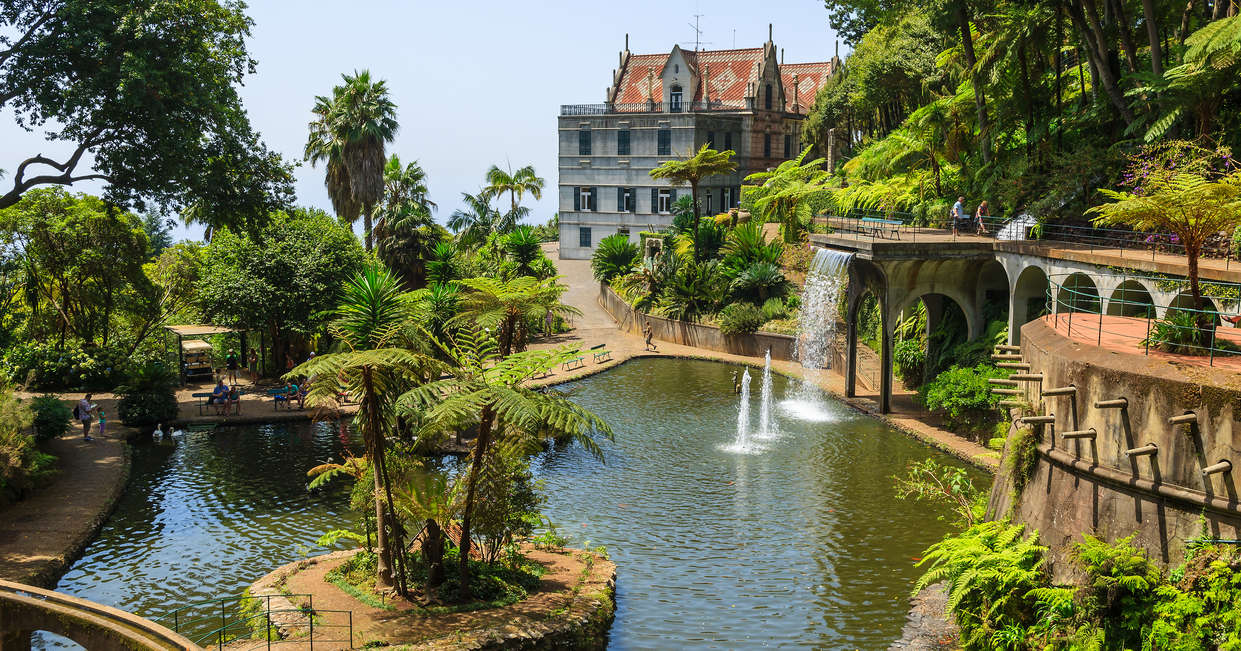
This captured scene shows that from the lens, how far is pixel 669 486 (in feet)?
73.4

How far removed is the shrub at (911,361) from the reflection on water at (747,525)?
A: 3847 mm

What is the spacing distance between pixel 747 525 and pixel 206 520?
1097 centimetres

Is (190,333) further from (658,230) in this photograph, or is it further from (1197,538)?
(1197,538)

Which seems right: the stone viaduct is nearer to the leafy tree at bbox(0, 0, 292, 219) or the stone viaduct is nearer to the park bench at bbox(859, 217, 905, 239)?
the park bench at bbox(859, 217, 905, 239)

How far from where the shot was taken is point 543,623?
1427cm

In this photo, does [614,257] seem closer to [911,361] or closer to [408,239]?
[408,239]

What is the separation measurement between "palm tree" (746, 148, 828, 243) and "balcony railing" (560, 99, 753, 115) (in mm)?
10317

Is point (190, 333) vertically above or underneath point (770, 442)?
above

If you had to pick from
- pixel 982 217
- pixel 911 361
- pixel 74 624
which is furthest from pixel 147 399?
pixel 982 217

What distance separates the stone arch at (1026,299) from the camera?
26797mm

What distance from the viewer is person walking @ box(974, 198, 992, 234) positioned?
30781 millimetres

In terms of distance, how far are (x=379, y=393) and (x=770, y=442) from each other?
13864 millimetres

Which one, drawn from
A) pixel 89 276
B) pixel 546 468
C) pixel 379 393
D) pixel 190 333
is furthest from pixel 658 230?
pixel 379 393

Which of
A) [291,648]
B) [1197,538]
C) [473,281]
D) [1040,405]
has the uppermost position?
[473,281]
